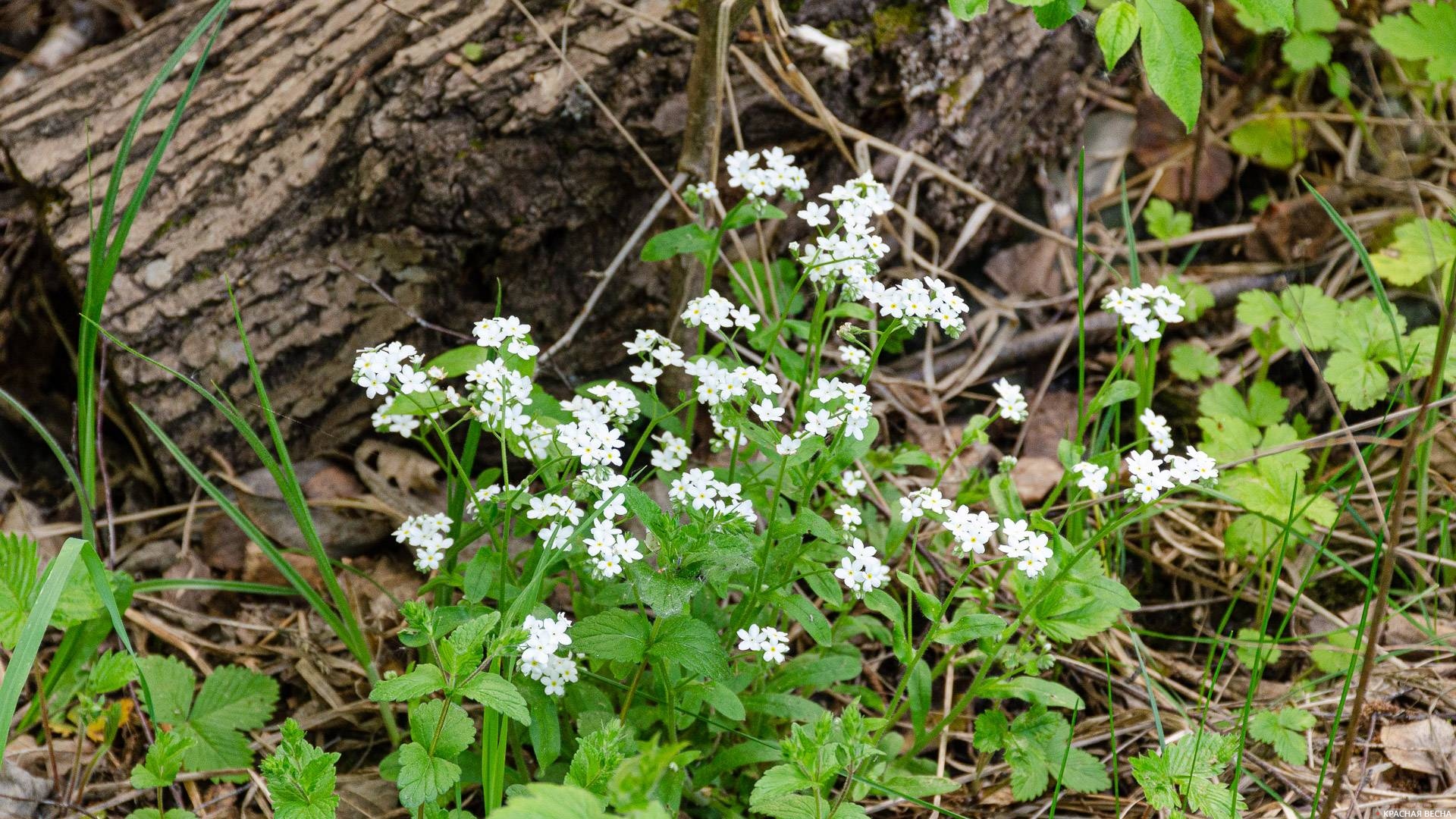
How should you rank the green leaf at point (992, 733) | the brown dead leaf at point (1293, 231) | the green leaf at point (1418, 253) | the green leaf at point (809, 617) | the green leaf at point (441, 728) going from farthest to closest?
the brown dead leaf at point (1293, 231) → the green leaf at point (1418, 253) → the green leaf at point (992, 733) → the green leaf at point (809, 617) → the green leaf at point (441, 728)

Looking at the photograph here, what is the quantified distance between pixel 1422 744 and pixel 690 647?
1792mm

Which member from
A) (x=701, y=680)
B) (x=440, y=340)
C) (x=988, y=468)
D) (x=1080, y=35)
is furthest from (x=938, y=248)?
(x=701, y=680)

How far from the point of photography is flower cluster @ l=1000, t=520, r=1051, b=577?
195cm

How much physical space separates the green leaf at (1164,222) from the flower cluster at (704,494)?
2286 millimetres

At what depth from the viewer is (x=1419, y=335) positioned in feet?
9.89

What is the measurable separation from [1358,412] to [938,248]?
1.36 meters

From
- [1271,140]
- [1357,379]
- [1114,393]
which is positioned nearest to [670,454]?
[1114,393]

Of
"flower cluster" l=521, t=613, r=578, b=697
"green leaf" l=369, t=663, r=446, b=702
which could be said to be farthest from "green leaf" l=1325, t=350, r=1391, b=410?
"green leaf" l=369, t=663, r=446, b=702

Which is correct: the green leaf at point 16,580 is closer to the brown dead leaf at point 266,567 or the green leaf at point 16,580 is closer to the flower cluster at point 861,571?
the brown dead leaf at point 266,567

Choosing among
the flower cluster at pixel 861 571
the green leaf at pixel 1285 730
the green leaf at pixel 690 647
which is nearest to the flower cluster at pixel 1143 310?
the flower cluster at pixel 861 571

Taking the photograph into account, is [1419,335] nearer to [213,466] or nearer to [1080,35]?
[1080,35]

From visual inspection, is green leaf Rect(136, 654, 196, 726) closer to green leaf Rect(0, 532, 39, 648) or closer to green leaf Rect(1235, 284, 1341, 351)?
green leaf Rect(0, 532, 39, 648)

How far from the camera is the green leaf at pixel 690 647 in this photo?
1881 millimetres

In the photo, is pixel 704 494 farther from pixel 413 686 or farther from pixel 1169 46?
pixel 1169 46
